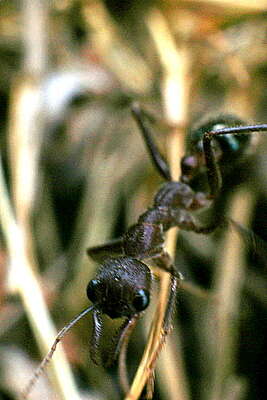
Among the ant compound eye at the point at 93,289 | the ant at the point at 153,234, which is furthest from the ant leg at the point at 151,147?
the ant compound eye at the point at 93,289

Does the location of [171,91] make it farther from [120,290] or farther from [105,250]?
[120,290]

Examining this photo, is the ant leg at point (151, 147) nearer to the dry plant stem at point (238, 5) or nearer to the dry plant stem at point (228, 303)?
the dry plant stem at point (228, 303)

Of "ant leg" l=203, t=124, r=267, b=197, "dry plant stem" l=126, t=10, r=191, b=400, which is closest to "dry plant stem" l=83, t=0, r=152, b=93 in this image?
"dry plant stem" l=126, t=10, r=191, b=400

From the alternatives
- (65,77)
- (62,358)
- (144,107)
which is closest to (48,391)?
(62,358)

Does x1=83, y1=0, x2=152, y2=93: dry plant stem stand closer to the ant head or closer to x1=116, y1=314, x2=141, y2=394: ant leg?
the ant head

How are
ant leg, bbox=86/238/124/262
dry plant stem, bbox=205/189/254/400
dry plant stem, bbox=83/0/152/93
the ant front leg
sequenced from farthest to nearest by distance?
dry plant stem, bbox=83/0/152/93 < ant leg, bbox=86/238/124/262 < dry plant stem, bbox=205/189/254/400 < the ant front leg

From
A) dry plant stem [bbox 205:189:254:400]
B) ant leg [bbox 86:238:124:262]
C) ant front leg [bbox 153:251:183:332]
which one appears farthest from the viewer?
ant leg [bbox 86:238:124:262]

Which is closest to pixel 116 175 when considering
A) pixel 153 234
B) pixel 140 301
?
pixel 153 234
